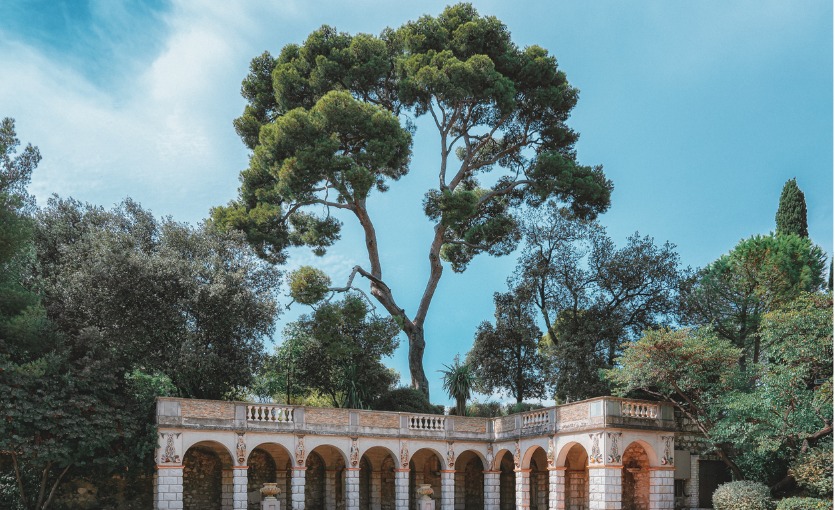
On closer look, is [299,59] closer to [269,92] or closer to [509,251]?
[269,92]

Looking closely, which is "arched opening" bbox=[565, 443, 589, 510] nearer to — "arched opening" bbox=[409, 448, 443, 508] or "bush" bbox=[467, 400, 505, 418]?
"arched opening" bbox=[409, 448, 443, 508]

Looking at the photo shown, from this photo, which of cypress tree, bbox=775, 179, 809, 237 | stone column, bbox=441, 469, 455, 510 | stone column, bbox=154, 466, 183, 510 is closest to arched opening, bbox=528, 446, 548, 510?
stone column, bbox=441, 469, 455, 510

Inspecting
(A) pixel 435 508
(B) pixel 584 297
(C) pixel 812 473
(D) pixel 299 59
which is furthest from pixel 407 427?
(D) pixel 299 59

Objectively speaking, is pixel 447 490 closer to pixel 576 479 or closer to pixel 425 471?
pixel 425 471

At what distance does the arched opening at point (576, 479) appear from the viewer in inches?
1276

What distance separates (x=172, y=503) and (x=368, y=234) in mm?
17411

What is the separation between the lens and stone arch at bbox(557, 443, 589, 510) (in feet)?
106

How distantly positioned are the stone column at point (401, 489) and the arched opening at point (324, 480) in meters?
3.08

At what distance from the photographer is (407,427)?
32.1 meters

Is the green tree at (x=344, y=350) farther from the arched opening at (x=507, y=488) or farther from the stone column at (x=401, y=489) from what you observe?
the arched opening at (x=507, y=488)

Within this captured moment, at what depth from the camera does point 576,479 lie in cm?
3244

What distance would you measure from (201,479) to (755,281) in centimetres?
2250

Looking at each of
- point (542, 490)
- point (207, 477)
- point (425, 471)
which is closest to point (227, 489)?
point (207, 477)

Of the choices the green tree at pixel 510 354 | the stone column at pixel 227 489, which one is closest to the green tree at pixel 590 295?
the green tree at pixel 510 354
